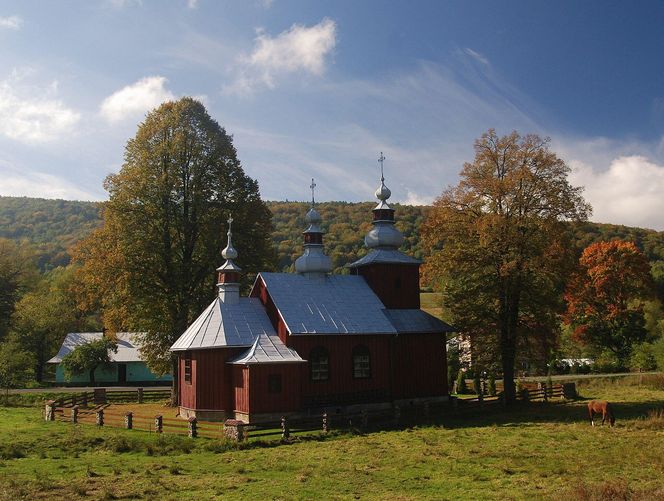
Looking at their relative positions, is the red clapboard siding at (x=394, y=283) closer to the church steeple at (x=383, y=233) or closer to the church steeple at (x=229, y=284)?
the church steeple at (x=383, y=233)

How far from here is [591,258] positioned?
167 feet

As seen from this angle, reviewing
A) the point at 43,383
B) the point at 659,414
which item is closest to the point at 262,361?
the point at 659,414

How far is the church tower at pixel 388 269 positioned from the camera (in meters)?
31.4

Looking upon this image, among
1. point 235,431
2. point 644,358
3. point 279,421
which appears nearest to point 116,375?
point 279,421

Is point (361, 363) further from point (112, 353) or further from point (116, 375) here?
point (112, 353)

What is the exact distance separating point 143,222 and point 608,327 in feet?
127

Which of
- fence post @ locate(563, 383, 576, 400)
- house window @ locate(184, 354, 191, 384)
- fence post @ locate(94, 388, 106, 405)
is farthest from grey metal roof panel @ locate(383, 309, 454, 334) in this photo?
fence post @ locate(94, 388, 106, 405)

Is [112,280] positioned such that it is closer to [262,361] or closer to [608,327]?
[262,361]

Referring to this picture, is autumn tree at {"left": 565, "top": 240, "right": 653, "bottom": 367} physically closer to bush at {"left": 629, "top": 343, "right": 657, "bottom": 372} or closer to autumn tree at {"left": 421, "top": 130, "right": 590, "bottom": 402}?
bush at {"left": 629, "top": 343, "right": 657, "bottom": 372}

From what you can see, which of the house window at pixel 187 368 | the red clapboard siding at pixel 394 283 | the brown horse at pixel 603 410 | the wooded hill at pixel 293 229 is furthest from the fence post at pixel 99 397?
the brown horse at pixel 603 410

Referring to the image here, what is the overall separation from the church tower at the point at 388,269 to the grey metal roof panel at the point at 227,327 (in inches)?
251

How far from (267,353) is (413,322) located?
866 cm

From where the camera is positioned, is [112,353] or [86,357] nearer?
[86,357]

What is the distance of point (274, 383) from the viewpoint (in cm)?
2472
